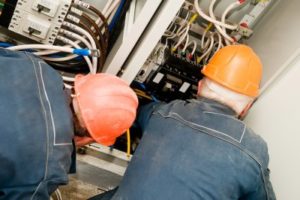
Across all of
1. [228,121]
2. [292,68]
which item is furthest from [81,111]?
[292,68]

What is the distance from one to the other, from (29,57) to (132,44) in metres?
0.48

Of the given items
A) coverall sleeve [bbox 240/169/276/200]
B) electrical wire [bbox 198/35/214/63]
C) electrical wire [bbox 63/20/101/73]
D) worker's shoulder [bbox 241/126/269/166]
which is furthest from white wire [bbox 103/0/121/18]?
coverall sleeve [bbox 240/169/276/200]

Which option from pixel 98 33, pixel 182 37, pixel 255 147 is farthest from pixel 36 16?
pixel 255 147

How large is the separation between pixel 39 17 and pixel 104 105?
0.59 metres

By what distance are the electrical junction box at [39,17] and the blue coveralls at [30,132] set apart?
0.40 metres

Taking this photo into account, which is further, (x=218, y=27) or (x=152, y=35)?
(x=218, y=27)

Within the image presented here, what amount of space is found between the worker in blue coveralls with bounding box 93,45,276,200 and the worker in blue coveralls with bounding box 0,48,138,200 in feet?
0.68

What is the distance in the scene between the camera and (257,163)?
1.06 metres

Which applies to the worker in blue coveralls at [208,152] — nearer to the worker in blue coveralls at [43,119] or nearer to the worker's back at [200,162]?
the worker's back at [200,162]

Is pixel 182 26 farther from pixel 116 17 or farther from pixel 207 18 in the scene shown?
pixel 116 17

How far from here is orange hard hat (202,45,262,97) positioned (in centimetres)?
123

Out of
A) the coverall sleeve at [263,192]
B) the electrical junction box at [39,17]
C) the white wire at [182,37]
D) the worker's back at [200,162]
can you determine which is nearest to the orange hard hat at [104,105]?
the worker's back at [200,162]

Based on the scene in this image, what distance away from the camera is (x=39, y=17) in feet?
4.16

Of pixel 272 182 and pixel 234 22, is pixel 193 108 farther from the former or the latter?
pixel 234 22
